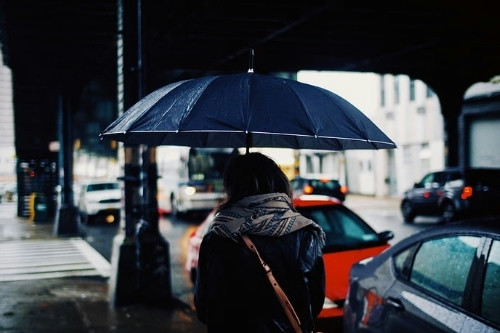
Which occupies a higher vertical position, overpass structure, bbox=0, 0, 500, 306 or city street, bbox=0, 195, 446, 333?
overpass structure, bbox=0, 0, 500, 306

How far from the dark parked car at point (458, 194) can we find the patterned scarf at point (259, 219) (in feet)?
48.4

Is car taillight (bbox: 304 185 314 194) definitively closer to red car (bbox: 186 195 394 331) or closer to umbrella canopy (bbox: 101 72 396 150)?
red car (bbox: 186 195 394 331)

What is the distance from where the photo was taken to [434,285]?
3.57 metres

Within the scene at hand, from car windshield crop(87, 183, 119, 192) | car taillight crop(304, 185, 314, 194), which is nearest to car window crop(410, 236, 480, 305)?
car windshield crop(87, 183, 119, 192)

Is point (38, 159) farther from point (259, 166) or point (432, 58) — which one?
point (259, 166)

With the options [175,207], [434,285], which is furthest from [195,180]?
[434,285]

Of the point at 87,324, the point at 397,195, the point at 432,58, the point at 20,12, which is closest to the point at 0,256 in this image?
the point at 20,12

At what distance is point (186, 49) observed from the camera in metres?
17.8

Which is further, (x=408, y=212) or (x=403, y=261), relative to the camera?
(x=408, y=212)

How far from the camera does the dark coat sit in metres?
2.49

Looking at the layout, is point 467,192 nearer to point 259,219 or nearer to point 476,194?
point 476,194

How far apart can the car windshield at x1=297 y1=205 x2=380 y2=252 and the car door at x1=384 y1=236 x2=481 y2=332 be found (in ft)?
9.11

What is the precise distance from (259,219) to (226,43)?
49.3ft

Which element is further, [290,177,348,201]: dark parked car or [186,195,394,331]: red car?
[290,177,348,201]: dark parked car
